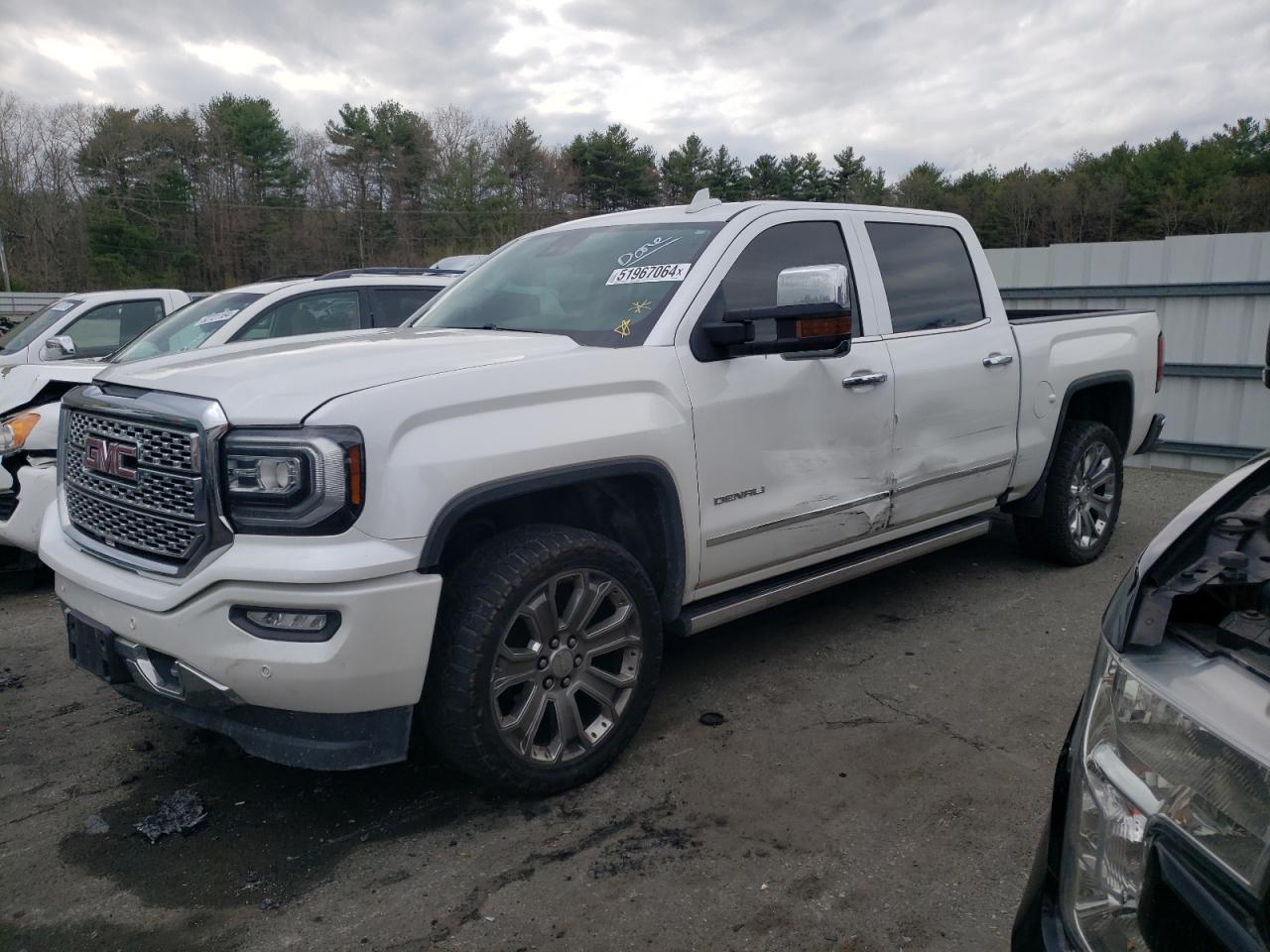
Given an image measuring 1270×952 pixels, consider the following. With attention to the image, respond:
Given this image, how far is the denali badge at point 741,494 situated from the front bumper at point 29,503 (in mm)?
3970

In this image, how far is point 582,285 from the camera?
4035 millimetres

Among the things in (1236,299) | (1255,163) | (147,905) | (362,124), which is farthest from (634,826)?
(1255,163)

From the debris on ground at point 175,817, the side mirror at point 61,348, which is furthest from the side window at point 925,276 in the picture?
the side mirror at point 61,348

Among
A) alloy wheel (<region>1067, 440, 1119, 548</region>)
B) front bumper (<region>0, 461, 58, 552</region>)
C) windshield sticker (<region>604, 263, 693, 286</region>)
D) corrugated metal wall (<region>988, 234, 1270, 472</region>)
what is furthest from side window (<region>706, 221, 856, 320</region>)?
corrugated metal wall (<region>988, 234, 1270, 472</region>)

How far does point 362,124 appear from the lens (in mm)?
51562

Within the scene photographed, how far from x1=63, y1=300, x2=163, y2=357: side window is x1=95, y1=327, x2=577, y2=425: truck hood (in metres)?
7.00

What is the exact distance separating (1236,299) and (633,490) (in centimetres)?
784

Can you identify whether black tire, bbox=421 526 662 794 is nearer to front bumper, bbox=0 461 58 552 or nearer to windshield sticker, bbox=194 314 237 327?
front bumper, bbox=0 461 58 552

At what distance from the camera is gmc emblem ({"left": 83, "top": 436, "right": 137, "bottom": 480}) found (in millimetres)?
3006

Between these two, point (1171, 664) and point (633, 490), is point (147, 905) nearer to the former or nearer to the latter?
point (633, 490)

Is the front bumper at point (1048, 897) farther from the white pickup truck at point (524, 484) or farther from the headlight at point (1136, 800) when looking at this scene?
the white pickup truck at point (524, 484)

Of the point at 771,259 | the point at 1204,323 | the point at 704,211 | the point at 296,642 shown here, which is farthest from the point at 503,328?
the point at 1204,323

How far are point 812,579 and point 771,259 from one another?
1.35 meters

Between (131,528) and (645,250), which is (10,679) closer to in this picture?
(131,528)
